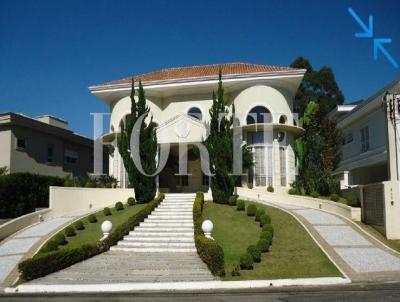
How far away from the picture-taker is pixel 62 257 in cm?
1470

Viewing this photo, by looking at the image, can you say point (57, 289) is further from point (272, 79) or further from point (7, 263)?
point (272, 79)

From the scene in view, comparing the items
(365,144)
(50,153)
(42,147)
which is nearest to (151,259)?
(365,144)

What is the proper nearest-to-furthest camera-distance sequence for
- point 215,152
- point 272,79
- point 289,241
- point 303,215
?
point 289,241, point 303,215, point 215,152, point 272,79

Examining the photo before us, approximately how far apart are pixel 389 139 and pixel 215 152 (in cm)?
1008

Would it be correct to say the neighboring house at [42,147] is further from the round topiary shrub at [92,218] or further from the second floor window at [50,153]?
the round topiary shrub at [92,218]

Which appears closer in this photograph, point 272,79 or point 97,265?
point 97,265

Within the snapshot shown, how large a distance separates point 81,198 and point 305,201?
13546 mm

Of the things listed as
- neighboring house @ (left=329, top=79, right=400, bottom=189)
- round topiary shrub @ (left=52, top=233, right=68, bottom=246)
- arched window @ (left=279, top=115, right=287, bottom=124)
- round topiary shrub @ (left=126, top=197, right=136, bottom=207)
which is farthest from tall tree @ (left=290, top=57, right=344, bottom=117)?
round topiary shrub @ (left=52, top=233, right=68, bottom=246)

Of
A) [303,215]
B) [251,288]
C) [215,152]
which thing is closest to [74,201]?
[215,152]

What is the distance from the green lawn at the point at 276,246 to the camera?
13.5 metres

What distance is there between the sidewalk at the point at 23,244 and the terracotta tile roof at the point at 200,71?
13.5 m

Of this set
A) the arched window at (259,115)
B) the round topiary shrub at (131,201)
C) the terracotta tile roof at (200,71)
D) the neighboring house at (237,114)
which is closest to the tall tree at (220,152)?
the neighboring house at (237,114)

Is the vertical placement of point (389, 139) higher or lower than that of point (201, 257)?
higher

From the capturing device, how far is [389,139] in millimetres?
17734
